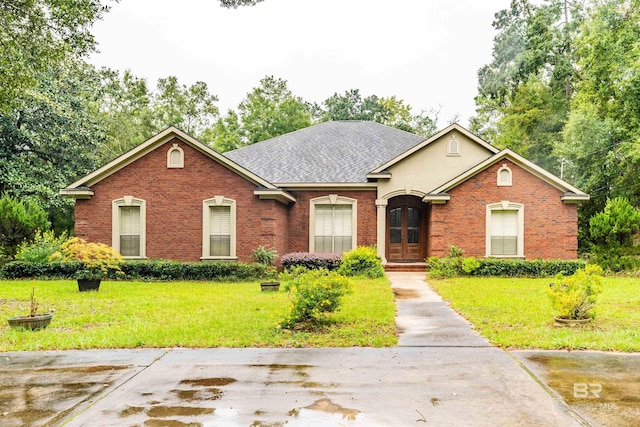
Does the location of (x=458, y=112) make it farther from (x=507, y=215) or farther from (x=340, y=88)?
(x=507, y=215)

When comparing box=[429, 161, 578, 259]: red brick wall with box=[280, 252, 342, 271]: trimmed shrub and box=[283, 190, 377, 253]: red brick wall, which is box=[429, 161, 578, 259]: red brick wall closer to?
box=[283, 190, 377, 253]: red brick wall

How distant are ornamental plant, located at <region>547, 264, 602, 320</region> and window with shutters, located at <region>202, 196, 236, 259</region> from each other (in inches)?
487

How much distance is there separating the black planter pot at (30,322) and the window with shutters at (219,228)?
9.89 metres

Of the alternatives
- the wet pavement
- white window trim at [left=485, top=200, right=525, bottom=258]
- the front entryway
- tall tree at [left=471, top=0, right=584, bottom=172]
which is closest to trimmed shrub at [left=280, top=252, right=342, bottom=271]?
the front entryway

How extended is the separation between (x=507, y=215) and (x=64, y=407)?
1760 centimetres

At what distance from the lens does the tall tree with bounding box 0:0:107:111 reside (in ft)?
40.3

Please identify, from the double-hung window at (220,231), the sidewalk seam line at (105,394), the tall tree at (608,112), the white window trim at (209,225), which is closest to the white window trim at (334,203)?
the white window trim at (209,225)

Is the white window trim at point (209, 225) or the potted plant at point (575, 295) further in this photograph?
the white window trim at point (209, 225)

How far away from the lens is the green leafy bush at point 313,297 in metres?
8.97

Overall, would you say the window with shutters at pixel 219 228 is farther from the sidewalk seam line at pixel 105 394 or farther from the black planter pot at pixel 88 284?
the sidewalk seam line at pixel 105 394

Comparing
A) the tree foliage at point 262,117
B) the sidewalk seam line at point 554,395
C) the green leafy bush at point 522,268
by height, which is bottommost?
the sidewalk seam line at point 554,395

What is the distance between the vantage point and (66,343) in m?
8.25

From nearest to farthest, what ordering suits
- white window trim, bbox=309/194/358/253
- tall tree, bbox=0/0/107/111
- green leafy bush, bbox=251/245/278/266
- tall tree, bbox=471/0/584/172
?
tall tree, bbox=0/0/107/111, green leafy bush, bbox=251/245/278/266, white window trim, bbox=309/194/358/253, tall tree, bbox=471/0/584/172

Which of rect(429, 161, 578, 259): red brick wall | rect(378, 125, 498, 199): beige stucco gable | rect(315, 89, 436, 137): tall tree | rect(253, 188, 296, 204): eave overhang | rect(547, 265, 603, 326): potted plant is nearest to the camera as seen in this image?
rect(547, 265, 603, 326): potted plant
